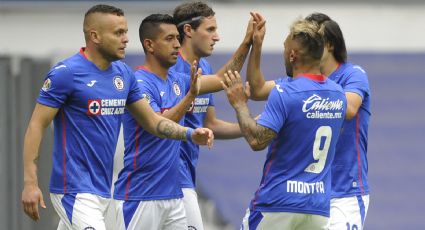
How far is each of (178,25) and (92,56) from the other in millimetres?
1624

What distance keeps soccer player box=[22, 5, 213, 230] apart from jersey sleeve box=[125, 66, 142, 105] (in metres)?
0.11

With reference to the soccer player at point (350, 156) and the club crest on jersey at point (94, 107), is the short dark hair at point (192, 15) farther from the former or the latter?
the club crest on jersey at point (94, 107)

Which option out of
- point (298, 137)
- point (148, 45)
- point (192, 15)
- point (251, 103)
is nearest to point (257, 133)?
point (298, 137)

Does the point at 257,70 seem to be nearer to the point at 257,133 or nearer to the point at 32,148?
the point at 257,133

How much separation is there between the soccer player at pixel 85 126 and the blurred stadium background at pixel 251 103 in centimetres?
567

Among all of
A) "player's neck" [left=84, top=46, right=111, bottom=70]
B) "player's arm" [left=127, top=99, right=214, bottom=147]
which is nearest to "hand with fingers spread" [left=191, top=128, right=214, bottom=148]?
"player's arm" [left=127, top=99, right=214, bottom=147]

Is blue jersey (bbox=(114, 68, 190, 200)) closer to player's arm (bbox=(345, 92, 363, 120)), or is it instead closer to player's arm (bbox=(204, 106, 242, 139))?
player's arm (bbox=(204, 106, 242, 139))

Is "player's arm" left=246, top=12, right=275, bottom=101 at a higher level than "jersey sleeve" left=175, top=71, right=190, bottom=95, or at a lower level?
higher

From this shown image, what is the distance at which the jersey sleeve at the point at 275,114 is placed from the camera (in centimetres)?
867

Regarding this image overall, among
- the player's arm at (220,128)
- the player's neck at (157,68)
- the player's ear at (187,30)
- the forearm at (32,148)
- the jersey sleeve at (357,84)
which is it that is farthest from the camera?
the player's arm at (220,128)

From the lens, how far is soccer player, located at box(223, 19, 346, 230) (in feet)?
28.8

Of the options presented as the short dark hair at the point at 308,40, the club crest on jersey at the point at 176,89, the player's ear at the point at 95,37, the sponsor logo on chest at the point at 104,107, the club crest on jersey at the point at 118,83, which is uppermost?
the short dark hair at the point at 308,40

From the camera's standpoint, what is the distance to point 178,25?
1081 centimetres

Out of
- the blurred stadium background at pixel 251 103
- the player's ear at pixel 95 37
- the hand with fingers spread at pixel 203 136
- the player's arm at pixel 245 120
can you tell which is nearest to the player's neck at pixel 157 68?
the player's ear at pixel 95 37
